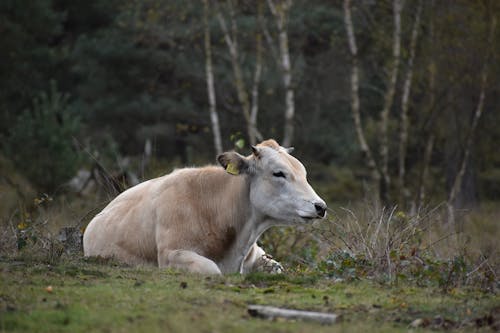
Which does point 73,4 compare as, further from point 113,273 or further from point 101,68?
point 113,273

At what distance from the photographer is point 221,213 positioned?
981cm

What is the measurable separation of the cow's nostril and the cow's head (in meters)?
0.01

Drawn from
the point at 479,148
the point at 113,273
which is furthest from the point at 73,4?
the point at 113,273

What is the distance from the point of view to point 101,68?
3161 centimetres

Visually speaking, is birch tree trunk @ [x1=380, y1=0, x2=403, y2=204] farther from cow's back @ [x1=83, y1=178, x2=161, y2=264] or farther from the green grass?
the green grass

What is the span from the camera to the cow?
374 inches

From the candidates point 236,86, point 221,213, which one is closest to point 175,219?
point 221,213

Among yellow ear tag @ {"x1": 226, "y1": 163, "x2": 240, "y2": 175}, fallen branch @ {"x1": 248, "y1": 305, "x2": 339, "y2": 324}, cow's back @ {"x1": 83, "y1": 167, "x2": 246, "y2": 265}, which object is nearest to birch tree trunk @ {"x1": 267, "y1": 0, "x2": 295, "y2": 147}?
cow's back @ {"x1": 83, "y1": 167, "x2": 246, "y2": 265}

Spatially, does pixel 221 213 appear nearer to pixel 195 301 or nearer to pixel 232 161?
pixel 232 161

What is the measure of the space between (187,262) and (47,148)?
13.7 meters

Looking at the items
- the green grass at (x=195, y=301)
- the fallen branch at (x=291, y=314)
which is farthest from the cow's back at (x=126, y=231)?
the fallen branch at (x=291, y=314)

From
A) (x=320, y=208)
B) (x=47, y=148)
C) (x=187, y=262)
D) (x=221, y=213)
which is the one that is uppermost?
(x=320, y=208)

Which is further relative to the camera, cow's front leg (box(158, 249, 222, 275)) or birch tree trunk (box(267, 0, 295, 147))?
birch tree trunk (box(267, 0, 295, 147))

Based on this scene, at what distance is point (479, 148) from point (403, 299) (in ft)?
64.5
